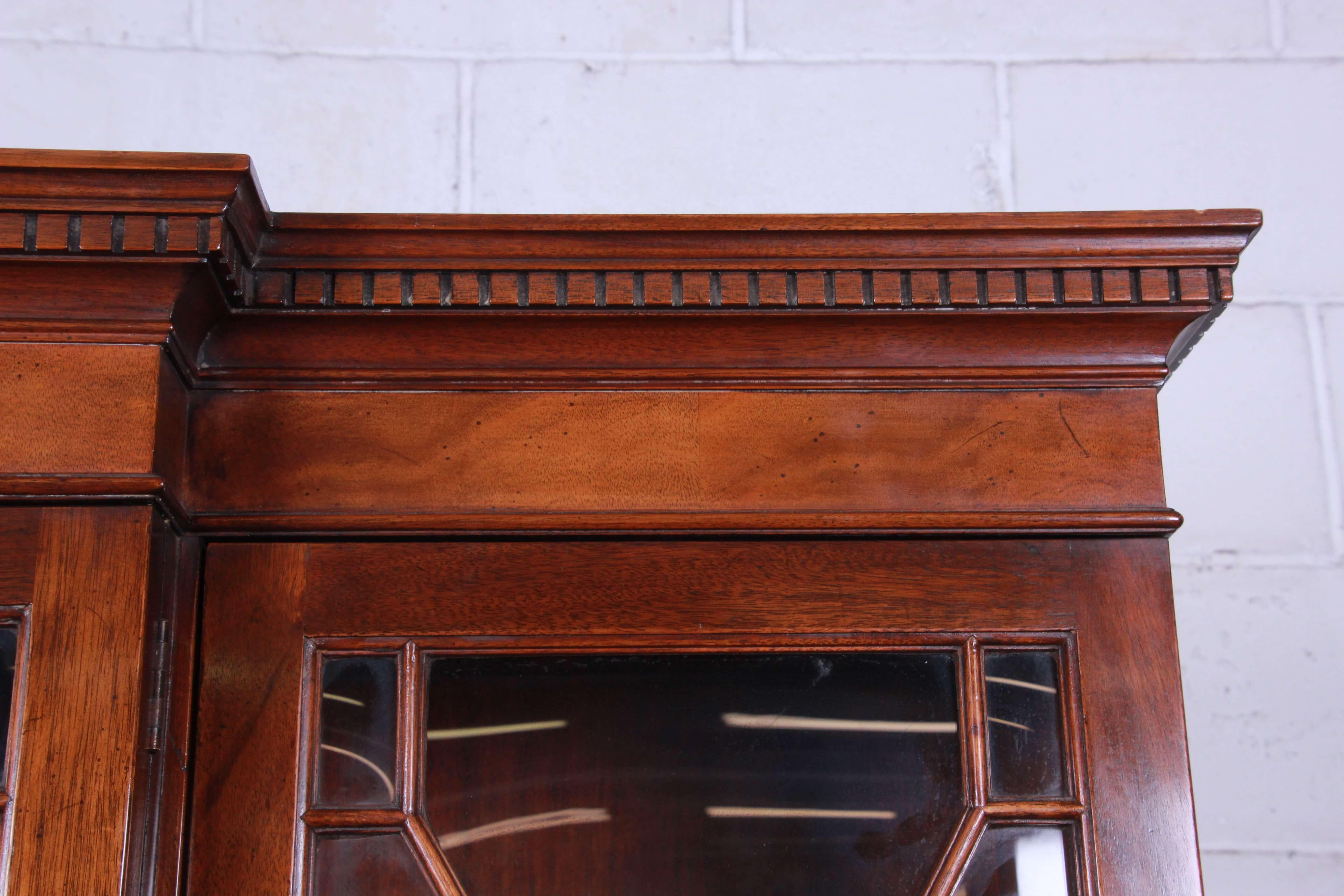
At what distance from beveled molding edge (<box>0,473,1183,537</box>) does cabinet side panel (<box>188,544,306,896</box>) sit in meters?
0.02

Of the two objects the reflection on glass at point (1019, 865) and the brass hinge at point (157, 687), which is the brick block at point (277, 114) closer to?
the brass hinge at point (157, 687)

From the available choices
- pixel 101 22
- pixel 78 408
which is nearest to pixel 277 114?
pixel 101 22

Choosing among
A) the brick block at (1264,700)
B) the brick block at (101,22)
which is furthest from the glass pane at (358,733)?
the brick block at (101,22)

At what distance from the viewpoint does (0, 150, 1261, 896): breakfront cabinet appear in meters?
0.83

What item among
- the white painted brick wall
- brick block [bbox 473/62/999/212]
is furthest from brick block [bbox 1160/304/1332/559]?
brick block [bbox 473/62/999/212]

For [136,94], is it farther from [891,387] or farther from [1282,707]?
[1282,707]

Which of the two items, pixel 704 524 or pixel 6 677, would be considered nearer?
pixel 6 677

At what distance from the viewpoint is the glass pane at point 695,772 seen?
0.85m

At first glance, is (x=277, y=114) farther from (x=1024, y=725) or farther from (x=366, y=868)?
(x=1024, y=725)

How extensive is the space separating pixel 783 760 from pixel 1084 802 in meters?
0.20

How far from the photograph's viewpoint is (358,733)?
2.81 ft

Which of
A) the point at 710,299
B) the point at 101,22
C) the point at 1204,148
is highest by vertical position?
the point at 101,22

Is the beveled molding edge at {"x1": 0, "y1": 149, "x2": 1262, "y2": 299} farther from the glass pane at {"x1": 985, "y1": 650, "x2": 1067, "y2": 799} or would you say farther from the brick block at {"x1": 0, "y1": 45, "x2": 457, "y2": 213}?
the brick block at {"x1": 0, "y1": 45, "x2": 457, "y2": 213}

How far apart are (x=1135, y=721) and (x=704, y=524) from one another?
31 cm
